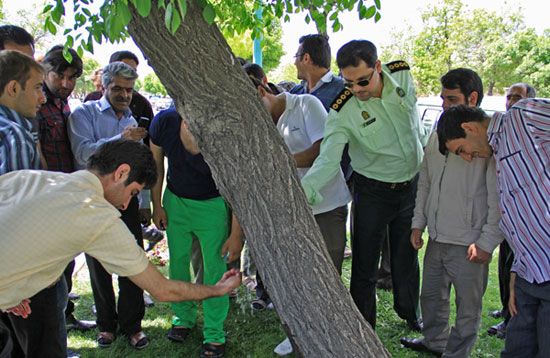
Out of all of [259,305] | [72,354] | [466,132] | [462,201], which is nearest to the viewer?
[466,132]

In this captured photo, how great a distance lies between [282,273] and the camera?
2086mm

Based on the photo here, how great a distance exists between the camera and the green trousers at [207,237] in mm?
3332

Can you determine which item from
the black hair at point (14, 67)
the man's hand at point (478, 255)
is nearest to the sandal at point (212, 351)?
the man's hand at point (478, 255)

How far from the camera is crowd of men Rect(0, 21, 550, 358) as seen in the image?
2047mm

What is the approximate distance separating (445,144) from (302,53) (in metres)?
1.91

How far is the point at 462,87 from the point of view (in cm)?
326

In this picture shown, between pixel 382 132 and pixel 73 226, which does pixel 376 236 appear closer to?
pixel 382 132

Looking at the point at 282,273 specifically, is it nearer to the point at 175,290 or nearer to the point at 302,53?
the point at 175,290

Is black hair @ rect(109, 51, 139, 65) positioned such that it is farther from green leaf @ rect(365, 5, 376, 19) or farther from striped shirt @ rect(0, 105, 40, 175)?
green leaf @ rect(365, 5, 376, 19)

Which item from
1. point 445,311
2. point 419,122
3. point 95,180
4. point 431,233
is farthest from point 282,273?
point 419,122

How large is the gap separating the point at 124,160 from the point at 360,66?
1603 mm

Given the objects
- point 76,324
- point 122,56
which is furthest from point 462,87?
point 76,324

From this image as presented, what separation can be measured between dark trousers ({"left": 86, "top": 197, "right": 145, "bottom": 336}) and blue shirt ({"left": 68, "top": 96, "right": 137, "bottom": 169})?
52 cm

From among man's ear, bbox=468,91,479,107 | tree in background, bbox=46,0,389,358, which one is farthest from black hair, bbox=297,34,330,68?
tree in background, bbox=46,0,389,358
